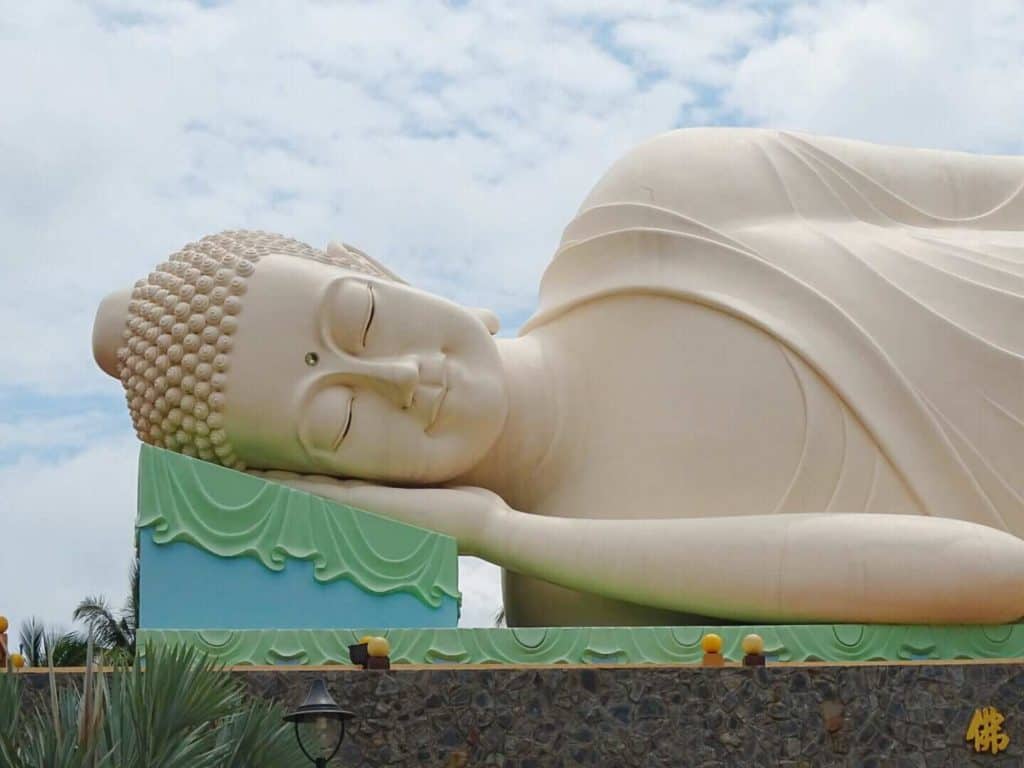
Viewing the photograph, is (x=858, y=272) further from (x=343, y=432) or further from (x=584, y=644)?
(x=343, y=432)

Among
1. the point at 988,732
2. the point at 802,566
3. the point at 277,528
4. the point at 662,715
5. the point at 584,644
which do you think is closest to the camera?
the point at 662,715

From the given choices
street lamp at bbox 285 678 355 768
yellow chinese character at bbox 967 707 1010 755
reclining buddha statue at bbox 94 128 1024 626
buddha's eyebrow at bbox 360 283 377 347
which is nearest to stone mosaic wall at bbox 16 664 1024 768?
yellow chinese character at bbox 967 707 1010 755

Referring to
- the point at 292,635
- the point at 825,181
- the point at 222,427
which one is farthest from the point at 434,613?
the point at 825,181

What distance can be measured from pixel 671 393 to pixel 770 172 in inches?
51.1

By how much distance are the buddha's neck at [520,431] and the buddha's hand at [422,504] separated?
0.47m

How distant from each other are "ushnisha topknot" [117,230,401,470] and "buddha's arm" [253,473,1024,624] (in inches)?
20.3

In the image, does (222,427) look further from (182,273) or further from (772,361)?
(772,361)

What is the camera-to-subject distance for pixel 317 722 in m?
5.24

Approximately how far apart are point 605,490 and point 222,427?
5.89ft

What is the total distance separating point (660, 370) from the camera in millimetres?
8336

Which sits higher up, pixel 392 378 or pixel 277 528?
pixel 392 378

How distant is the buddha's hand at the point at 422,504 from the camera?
25.9 ft

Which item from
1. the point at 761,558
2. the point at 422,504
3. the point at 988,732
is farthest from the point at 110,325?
the point at 988,732

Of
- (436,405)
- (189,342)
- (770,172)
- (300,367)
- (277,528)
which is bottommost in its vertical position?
(277,528)
